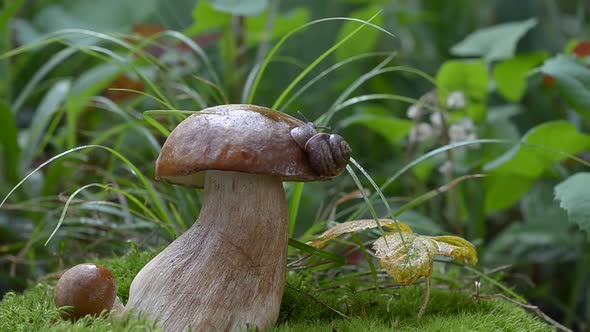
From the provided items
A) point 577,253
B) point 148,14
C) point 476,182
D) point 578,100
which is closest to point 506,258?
point 577,253

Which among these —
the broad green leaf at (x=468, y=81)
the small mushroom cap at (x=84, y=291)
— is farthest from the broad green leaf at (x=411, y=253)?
the broad green leaf at (x=468, y=81)

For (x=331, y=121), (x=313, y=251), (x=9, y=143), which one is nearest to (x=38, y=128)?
(x=9, y=143)

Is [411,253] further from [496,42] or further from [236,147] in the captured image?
[496,42]

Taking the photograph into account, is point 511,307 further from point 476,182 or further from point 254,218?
point 476,182

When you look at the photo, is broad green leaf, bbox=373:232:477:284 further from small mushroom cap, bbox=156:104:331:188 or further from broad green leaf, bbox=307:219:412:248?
small mushroom cap, bbox=156:104:331:188

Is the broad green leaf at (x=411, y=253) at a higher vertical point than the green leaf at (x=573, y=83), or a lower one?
lower

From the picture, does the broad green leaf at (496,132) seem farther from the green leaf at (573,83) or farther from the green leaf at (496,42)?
the green leaf at (573,83)

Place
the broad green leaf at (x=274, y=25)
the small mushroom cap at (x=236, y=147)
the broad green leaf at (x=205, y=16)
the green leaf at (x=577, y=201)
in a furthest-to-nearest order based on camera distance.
→ 1. the broad green leaf at (x=274, y=25)
2. the broad green leaf at (x=205, y=16)
3. the green leaf at (x=577, y=201)
4. the small mushroom cap at (x=236, y=147)
